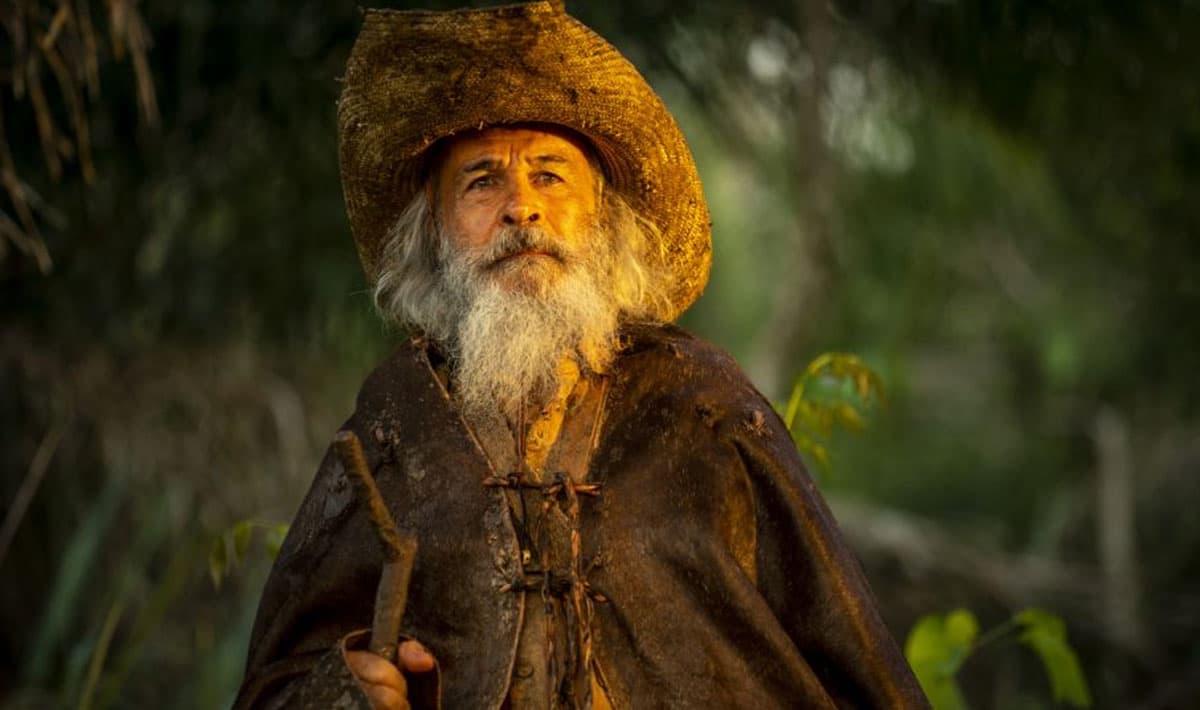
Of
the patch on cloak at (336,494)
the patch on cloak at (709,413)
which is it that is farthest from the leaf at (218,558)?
the patch on cloak at (709,413)

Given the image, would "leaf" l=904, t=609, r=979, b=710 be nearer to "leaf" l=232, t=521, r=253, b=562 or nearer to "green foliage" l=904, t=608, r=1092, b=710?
"green foliage" l=904, t=608, r=1092, b=710

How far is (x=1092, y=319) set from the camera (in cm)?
1131

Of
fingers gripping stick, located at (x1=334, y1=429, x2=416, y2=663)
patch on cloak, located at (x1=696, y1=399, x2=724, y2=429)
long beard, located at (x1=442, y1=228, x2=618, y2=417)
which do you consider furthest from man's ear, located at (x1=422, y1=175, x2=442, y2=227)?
fingers gripping stick, located at (x1=334, y1=429, x2=416, y2=663)

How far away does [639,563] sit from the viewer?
3398 mm

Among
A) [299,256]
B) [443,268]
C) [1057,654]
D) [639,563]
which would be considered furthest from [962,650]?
[299,256]

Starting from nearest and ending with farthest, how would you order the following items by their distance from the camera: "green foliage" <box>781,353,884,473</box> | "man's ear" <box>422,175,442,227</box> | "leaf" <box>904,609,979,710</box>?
"man's ear" <box>422,175,442,227</box> → "green foliage" <box>781,353,884,473</box> → "leaf" <box>904,609,979,710</box>

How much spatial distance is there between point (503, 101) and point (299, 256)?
3671 millimetres

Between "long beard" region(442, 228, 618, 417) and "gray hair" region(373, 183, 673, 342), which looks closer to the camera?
"long beard" region(442, 228, 618, 417)

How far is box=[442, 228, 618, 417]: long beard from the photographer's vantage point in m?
3.62

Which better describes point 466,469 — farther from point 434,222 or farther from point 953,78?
point 953,78

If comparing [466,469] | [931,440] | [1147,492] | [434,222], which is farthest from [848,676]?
[931,440]

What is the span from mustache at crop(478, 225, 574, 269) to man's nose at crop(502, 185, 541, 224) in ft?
0.06

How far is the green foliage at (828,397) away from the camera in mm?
4367

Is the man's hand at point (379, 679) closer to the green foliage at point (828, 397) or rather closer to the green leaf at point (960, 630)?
the green foliage at point (828, 397)
